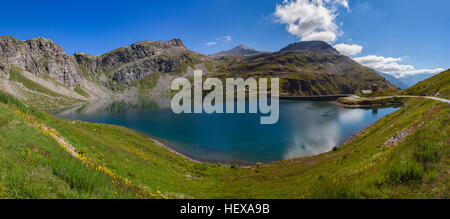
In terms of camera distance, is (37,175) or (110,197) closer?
(37,175)

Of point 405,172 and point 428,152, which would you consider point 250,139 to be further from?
point 405,172

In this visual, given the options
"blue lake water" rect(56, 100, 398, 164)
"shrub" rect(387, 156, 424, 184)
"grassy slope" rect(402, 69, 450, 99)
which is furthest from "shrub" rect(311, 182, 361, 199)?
Answer: "grassy slope" rect(402, 69, 450, 99)

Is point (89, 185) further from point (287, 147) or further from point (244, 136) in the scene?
point (244, 136)

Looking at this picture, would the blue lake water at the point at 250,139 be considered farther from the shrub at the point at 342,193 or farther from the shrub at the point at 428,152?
the shrub at the point at 342,193

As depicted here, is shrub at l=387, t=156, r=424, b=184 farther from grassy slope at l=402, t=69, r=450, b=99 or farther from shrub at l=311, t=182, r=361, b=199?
grassy slope at l=402, t=69, r=450, b=99

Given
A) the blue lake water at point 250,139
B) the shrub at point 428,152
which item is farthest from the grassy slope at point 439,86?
the shrub at point 428,152

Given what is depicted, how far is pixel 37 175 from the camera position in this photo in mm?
5043

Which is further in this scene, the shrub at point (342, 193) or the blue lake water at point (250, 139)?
the blue lake water at point (250, 139)

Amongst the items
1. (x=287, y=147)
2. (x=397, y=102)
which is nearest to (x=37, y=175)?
(x=287, y=147)

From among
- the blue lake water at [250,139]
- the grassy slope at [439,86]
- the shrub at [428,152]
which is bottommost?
the blue lake water at [250,139]

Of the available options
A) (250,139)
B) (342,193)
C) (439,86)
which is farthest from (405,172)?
(439,86)

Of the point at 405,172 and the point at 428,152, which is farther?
the point at 428,152
